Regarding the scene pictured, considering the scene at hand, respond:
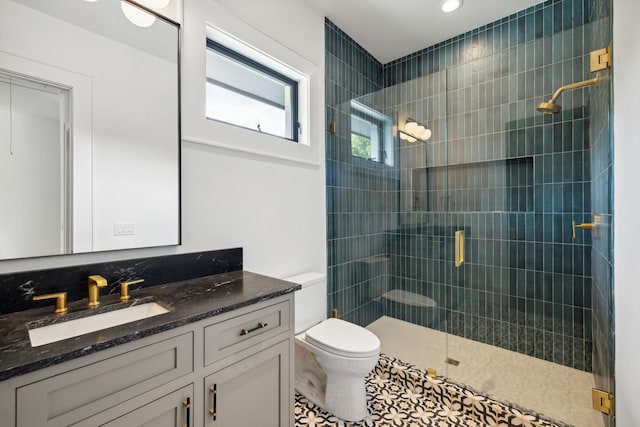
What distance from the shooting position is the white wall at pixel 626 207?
36.5 inches

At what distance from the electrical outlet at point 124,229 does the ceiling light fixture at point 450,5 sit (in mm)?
2631

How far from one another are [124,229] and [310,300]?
124 cm

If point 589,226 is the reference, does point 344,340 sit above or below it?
below

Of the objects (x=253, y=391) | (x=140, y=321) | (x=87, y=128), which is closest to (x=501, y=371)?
(x=253, y=391)

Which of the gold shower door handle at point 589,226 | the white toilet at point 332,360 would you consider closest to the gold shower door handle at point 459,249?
the gold shower door handle at point 589,226

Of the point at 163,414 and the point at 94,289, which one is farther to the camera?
the point at 94,289

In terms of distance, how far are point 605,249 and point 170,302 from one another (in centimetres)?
206

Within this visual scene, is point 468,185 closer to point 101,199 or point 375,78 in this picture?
point 375,78

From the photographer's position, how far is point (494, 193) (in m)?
2.42

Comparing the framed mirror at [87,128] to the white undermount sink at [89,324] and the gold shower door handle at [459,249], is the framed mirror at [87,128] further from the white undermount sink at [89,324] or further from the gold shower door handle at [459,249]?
the gold shower door handle at [459,249]

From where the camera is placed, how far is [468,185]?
8.21ft

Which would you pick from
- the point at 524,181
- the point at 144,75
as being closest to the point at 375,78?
the point at 524,181

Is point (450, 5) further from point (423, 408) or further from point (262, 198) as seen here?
point (423, 408)

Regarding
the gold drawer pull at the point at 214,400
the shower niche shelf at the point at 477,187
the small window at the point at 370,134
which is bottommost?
the gold drawer pull at the point at 214,400
